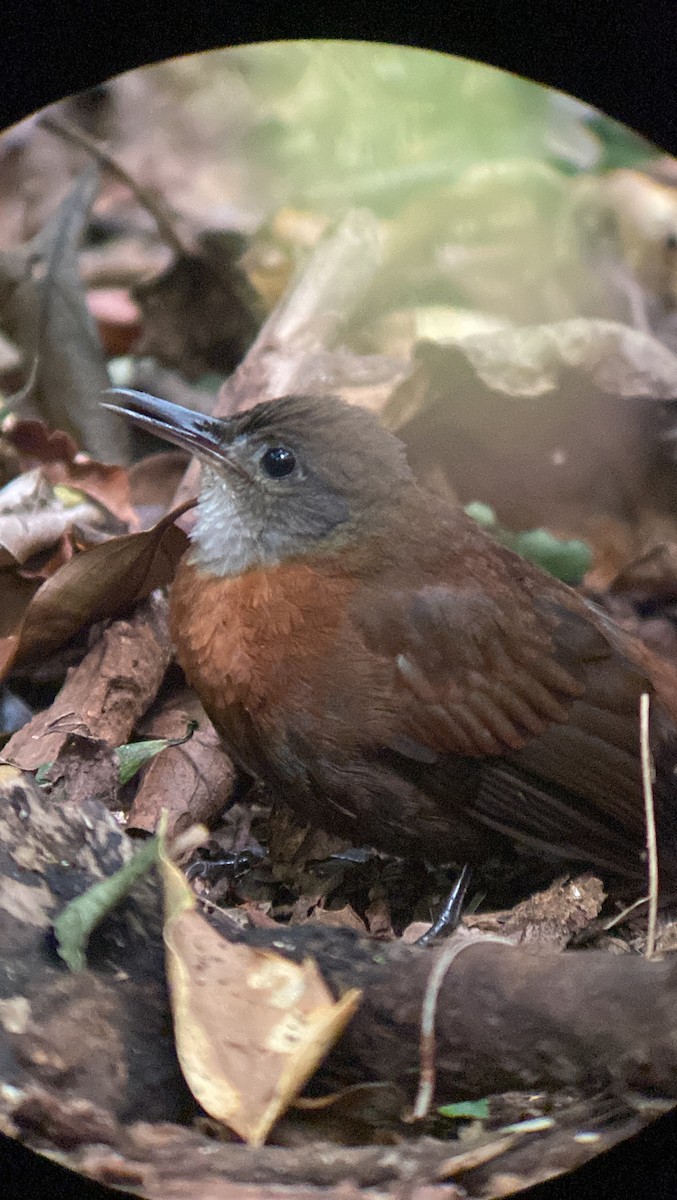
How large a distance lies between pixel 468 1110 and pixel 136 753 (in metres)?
1.18

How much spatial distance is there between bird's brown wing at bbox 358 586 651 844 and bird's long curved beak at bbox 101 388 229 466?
0.54 metres

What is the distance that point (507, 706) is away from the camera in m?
2.68

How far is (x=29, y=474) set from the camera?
134 inches

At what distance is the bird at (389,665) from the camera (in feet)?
8.47

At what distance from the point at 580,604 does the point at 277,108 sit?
4.47ft

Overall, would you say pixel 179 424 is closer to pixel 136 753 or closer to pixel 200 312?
pixel 136 753

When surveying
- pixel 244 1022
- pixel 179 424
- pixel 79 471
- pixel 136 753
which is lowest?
pixel 136 753

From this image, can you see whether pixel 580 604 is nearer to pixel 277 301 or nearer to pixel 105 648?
pixel 105 648

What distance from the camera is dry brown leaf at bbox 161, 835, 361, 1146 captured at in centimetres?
158

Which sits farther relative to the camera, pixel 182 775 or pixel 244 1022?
pixel 182 775

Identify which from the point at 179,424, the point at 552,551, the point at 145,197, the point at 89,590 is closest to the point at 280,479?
the point at 179,424

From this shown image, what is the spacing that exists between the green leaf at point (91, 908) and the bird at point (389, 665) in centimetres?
82

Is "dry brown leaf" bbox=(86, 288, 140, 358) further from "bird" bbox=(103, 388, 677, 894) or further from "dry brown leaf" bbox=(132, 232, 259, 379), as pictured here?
"bird" bbox=(103, 388, 677, 894)

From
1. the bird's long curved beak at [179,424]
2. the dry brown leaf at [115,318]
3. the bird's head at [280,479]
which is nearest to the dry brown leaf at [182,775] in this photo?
the bird's head at [280,479]
